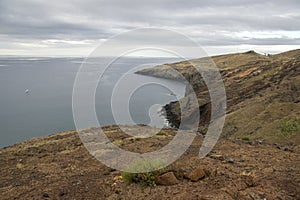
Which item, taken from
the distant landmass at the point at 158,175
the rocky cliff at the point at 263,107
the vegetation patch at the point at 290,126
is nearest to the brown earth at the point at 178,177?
the distant landmass at the point at 158,175

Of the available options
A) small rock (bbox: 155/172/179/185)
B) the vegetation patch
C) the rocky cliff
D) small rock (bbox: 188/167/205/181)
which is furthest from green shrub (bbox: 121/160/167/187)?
the vegetation patch

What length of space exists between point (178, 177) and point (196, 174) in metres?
0.62

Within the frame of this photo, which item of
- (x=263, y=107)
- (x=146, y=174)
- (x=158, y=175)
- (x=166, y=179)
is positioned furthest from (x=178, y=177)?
(x=263, y=107)

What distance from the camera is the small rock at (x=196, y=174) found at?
9.84 meters

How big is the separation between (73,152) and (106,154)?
8.75 feet

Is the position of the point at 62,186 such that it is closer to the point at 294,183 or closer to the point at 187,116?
the point at 294,183

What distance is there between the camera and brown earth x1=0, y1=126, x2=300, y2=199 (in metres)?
9.10

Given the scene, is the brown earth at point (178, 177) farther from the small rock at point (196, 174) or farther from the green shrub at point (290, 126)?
the green shrub at point (290, 126)

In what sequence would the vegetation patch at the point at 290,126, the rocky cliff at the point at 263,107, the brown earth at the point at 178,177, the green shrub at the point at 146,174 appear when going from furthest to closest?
1. the rocky cliff at the point at 263,107
2. the vegetation patch at the point at 290,126
3. the green shrub at the point at 146,174
4. the brown earth at the point at 178,177

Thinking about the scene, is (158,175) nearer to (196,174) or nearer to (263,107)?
(196,174)

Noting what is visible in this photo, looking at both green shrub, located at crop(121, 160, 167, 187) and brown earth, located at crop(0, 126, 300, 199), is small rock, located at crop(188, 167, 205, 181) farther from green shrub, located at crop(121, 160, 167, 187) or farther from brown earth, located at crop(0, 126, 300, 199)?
green shrub, located at crop(121, 160, 167, 187)

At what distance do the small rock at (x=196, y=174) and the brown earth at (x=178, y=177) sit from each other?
0.15m

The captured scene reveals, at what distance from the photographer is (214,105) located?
4978cm

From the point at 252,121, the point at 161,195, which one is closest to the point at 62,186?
the point at 161,195
